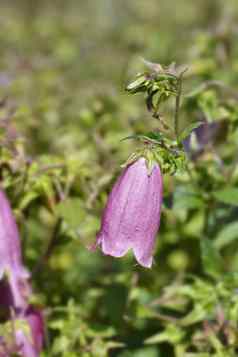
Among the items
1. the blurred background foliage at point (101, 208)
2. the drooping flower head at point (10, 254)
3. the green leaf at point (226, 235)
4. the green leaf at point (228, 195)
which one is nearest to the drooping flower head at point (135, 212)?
the blurred background foliage at point (101, 208)

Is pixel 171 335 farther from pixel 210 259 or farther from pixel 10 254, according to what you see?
pixel 10 254

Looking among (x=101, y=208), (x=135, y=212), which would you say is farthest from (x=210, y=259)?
(x=135, y=212)

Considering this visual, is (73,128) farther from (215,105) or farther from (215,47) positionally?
(215,105)

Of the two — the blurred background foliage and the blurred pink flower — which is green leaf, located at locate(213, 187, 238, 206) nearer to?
the blurred background foliage

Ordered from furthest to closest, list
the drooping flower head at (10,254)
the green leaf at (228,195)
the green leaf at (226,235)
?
the green leaf at (226,235) → the green leaf at (228,195) → the drooping flower head at (10,254)

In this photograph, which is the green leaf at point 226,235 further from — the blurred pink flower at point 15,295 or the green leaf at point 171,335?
the blurred pink flower at point 15,295

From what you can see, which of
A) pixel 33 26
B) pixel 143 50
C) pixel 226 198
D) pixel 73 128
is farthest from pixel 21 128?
pixel 33 26
